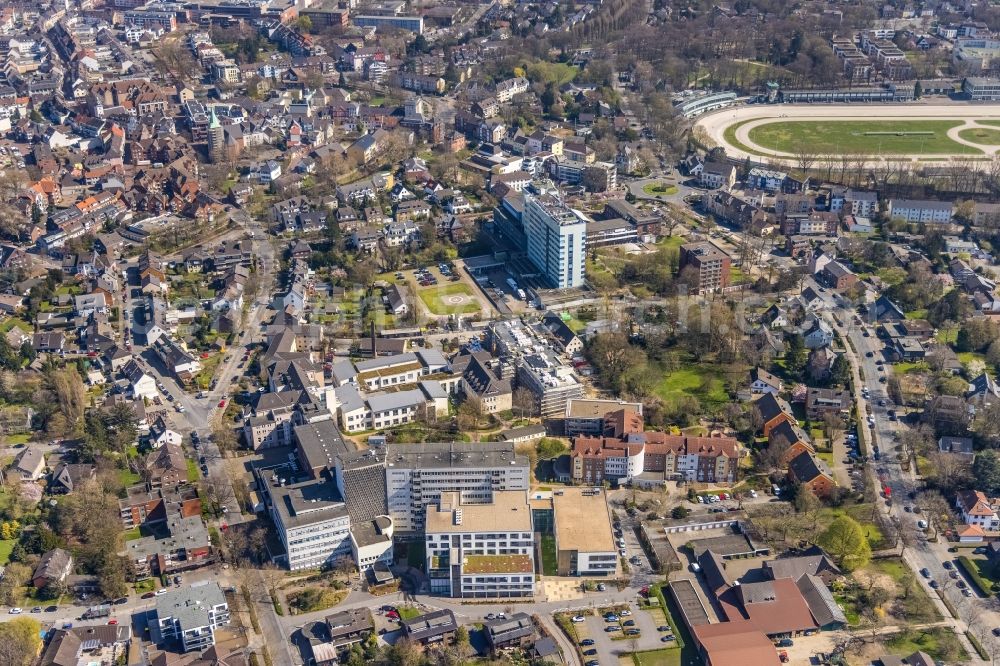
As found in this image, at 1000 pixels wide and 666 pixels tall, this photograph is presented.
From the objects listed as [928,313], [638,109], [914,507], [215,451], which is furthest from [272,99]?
[914,507]

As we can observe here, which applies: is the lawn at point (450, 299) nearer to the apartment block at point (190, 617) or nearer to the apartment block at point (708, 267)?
the apartment block at point (708, 267)

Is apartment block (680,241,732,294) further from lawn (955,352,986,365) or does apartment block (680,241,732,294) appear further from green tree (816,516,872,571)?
green tree (816,516,872,571)

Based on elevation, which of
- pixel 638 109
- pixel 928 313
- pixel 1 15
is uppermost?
pixel 1 15

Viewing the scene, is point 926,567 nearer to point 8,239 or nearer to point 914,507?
point 914,507

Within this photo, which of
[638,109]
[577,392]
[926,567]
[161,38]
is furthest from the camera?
[161,38]

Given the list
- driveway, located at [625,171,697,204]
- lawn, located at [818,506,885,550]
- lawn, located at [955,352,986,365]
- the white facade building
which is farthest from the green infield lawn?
lawn, located at [818,506,885,550]

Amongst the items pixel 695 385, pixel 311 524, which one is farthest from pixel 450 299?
pixel 311 524

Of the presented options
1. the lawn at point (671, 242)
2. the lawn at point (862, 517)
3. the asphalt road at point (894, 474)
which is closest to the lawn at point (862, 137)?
the lawn at point (671, 242)
